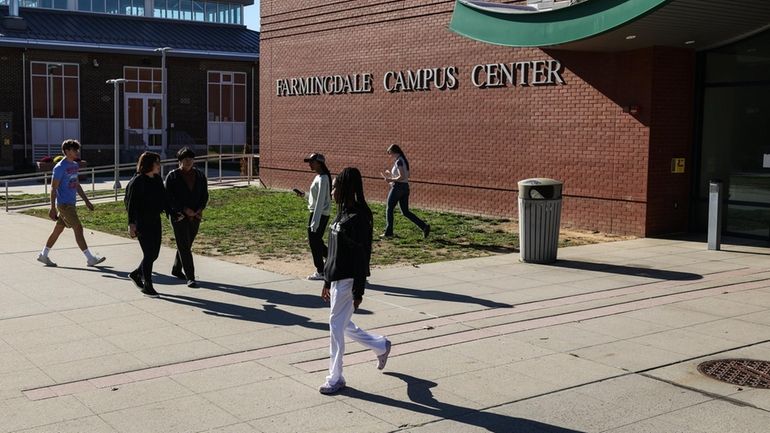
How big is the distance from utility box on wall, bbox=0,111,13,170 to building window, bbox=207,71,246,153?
33.7 feet

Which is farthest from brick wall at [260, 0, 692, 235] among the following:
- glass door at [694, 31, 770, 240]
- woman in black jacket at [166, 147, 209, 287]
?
woman in black jacket at [166, 147, 209, 287]

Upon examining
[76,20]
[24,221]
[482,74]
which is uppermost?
[76,20]

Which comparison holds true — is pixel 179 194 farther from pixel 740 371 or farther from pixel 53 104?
pixel 53 104

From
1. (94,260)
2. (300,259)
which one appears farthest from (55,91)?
(300,259)

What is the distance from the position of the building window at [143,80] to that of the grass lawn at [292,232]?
23795 millimetres

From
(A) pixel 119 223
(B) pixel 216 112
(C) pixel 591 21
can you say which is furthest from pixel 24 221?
(B) pixel 216 112

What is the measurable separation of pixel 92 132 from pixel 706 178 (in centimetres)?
3443

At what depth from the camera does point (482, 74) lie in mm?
18812

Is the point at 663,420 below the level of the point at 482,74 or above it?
below

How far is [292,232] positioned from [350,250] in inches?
395

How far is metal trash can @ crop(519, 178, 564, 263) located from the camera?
1287 cm

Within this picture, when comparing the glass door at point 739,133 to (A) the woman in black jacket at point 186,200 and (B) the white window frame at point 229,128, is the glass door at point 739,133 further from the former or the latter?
(B) the white window frame at point 229,128

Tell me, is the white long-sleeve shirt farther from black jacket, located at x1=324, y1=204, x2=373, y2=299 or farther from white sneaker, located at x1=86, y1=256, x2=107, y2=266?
black jacket, located at x1=324, y1=204, x2=373, y2=299

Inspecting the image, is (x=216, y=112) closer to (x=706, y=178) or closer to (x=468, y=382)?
(x=706, y=178)
